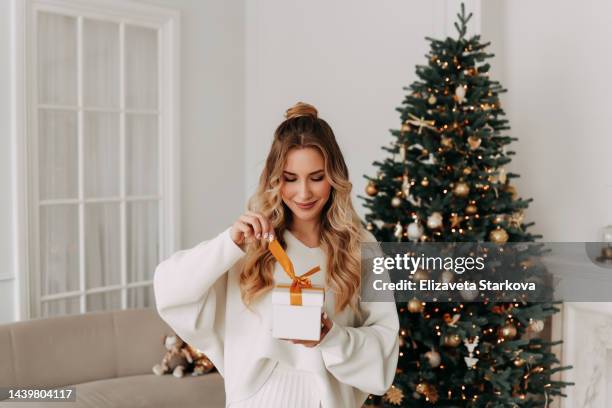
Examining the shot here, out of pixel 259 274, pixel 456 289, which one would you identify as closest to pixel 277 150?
pixel 259 274

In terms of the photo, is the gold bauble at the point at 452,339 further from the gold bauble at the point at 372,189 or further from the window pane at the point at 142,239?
the window pane at the point at 142,239

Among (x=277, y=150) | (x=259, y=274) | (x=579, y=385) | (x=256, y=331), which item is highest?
(x=277, y=150)

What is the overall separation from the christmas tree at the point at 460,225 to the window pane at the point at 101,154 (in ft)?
7.10

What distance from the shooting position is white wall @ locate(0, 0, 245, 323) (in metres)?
4.66

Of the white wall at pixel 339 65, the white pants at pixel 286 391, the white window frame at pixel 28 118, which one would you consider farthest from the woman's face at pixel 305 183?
the white window frame at pixel 28 118

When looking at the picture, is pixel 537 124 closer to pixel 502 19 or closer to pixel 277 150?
pixel 502 19

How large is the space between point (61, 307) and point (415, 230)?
2453 mm

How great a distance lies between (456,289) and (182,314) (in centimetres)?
129

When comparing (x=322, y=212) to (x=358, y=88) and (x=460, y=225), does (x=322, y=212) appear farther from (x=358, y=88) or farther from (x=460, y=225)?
(x=358, y=88)

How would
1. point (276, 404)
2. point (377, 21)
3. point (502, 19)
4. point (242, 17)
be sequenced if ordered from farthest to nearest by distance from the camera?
point (242, 17)
point (377, 21)
point (502, 19)
point (276, 404)

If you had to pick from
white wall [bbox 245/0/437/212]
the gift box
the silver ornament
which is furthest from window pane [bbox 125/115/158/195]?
the gift box

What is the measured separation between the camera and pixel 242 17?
4961 mm

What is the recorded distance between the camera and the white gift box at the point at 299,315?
1.65 m

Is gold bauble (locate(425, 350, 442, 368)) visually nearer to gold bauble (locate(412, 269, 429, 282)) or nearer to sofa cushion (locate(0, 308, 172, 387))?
gold bauble (locate(412, 269, 429, 282))
